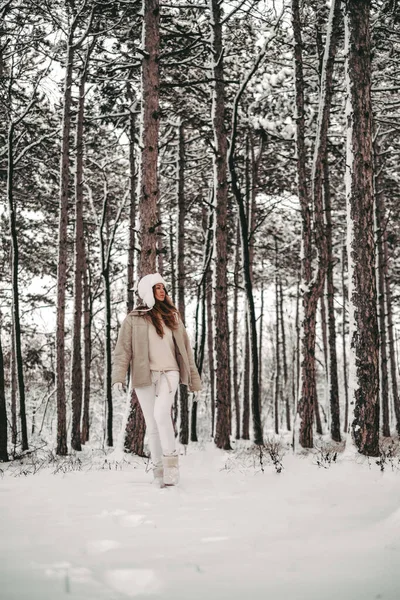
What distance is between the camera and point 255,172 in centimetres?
1395

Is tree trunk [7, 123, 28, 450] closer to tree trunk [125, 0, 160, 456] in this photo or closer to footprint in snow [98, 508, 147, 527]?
tree trunk [125, 0, 160, 456]

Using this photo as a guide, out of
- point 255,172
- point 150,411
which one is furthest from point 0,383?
point 255,172

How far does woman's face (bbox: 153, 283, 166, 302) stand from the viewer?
16.3 ft

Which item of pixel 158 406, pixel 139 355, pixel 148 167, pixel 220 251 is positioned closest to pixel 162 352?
pixel 139 355

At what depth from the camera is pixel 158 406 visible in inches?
177

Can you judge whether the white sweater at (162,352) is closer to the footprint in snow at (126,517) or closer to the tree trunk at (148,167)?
the footprint in snow at (126,517)

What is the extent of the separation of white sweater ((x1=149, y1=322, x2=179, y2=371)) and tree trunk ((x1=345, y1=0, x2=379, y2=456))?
2.27 metres

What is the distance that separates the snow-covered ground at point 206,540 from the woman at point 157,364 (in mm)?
396

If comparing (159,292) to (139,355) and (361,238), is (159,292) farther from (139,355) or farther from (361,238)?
(361,238)

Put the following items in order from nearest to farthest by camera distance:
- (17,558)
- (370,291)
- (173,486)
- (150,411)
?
(17,558) < (173,486) < (150,411) < (370,291)

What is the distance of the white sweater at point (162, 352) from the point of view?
15.4ft

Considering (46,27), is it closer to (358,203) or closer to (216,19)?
(216,19)

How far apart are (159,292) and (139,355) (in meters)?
0.74

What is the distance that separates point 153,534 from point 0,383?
4.30m
